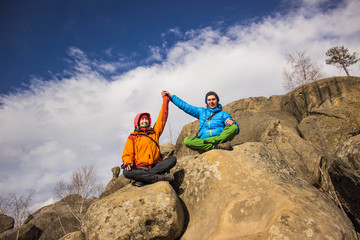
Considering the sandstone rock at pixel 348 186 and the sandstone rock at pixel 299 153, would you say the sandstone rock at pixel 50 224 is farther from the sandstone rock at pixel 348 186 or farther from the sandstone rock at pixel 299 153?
the sandstone rock at pixel 348 186

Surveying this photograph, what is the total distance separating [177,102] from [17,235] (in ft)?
62.6

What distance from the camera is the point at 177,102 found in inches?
234

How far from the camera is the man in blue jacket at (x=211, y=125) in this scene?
185 inches

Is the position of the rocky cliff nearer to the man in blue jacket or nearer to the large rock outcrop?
the large rock outcrop

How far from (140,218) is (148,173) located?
0.94 m

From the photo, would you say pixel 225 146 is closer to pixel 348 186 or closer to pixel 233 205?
pixel 233 205

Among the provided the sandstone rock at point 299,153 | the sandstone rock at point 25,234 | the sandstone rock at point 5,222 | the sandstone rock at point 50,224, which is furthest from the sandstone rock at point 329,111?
the sandstone rock at point 5,222

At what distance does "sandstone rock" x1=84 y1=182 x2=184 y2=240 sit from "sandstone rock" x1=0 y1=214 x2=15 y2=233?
77.5 feet

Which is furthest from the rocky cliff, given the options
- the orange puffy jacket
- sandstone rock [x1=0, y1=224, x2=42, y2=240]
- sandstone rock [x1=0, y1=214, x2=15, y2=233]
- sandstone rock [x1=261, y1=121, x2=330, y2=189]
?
sandstone rock [x1=0, y1=214, x2=15, y2=233]

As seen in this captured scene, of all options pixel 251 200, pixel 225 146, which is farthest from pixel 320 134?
pixel 251 200

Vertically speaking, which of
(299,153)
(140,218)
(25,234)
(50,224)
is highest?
(140,218)

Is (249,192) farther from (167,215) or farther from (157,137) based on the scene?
(157,137)

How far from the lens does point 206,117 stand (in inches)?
223

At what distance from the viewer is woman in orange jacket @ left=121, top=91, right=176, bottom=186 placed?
4.16 metres
